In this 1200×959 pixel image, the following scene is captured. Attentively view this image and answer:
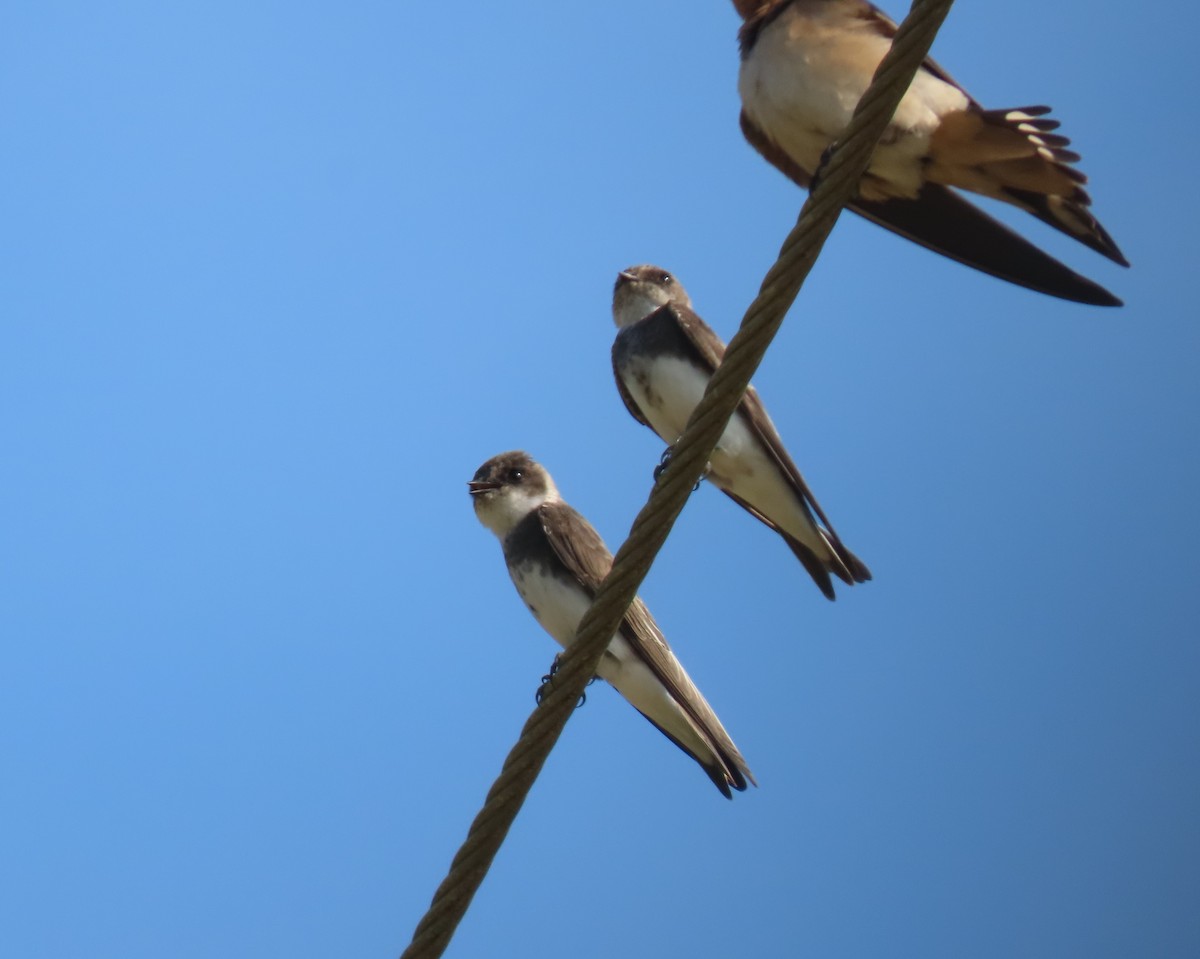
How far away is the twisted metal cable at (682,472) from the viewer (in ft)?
7.45

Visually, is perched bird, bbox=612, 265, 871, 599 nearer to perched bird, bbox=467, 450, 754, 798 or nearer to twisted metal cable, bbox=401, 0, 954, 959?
perched bird, bbox=467, 450, 754, 798

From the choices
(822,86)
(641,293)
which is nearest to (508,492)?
(641,293)

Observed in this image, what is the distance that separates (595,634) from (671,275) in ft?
12.1

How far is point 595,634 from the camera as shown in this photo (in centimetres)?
241

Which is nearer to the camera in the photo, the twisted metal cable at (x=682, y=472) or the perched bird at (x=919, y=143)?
the twisted metal cable at (x=682, y=472)

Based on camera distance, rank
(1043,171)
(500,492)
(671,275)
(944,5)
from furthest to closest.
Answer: (671,275), (500,492), (1043,171), (944,5)

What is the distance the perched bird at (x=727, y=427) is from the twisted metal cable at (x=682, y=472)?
2.46 m

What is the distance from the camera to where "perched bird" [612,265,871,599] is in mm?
4918

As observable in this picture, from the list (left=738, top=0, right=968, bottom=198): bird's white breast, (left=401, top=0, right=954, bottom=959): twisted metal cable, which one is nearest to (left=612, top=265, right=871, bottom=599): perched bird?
(left=738, top=0, right=968, bottom=198): bird's white breast

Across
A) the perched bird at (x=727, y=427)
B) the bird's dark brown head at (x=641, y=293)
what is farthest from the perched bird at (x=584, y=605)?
the bird's dark brown head at (x=641, y=293)

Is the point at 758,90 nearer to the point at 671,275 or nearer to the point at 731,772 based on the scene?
the point at 731,772

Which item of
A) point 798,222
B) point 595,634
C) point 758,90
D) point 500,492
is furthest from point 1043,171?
point 500,492

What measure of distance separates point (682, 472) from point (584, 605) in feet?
7.32

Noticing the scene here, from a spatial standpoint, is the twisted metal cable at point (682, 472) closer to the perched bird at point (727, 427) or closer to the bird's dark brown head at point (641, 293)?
the perched bird at point (727, 427)
